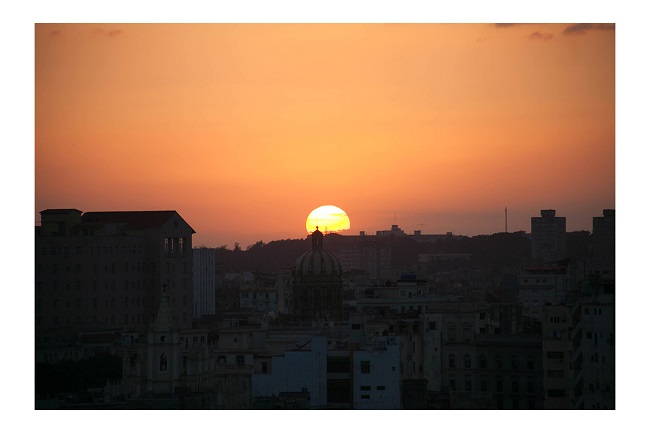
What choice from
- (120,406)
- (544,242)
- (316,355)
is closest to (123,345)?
(316,355)

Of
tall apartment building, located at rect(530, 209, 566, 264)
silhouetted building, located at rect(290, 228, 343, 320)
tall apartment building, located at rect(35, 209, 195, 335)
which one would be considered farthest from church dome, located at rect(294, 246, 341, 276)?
tall apartment building, located at rect(530, 209, 566, 264)

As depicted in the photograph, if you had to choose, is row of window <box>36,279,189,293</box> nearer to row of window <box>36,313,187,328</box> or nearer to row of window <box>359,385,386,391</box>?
row of window <box>36,313,187,328</box>

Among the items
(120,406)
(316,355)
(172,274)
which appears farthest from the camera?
(172,274)

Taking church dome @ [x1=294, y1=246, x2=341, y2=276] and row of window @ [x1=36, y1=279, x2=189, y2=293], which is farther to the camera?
church dome @ [x1=294, y1=246, x2=341, y2=276]

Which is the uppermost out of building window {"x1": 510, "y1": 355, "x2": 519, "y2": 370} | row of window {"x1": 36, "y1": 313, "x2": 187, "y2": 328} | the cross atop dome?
the cross atop dome

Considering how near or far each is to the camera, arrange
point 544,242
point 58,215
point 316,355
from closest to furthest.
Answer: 1. point 316,355
2. point 58,215
3. point 544,242

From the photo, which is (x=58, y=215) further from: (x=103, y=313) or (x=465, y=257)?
(x=465, y=257)

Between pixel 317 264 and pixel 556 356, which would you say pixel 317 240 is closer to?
pixel 317 264

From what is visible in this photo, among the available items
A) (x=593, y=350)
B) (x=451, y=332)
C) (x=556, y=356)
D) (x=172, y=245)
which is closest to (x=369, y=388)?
(x=593, y=350)
